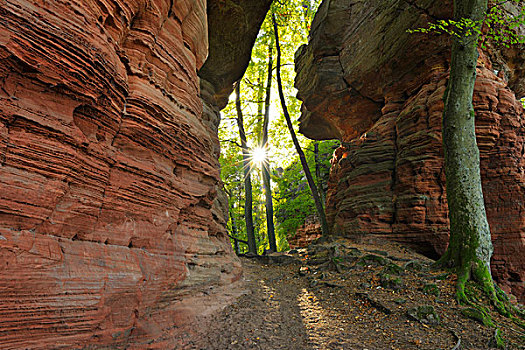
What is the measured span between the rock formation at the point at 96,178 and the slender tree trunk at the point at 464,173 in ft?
22.0

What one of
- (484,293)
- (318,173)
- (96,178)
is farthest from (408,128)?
(96,178)

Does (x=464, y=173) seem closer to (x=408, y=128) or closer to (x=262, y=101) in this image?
(x=408, y=128)

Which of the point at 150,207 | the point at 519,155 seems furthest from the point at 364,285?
the point at 519,155

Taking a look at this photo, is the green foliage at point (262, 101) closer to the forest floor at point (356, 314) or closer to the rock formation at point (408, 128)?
the rock formation at point (408, 128)

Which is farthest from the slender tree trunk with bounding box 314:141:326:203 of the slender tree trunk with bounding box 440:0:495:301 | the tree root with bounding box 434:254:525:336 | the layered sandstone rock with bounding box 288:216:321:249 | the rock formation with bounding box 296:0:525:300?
the tree root with bounding box 434:254:525:336

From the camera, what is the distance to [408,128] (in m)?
11.9

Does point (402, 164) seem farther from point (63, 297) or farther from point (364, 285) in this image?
point (63, 297)

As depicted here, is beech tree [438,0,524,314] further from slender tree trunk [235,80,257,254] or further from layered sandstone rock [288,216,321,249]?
layered sandstone rock [288,216,321,249]

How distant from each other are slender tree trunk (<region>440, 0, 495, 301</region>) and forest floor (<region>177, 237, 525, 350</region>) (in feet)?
2.19

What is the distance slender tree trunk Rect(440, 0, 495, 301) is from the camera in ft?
22.9

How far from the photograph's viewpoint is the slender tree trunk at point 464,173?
6.97m

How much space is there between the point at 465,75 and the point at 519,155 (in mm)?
5170

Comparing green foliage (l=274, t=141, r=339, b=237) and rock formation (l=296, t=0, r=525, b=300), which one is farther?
green foliage (l=274, t=141, r=339, b=237)

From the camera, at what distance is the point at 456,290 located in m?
6.51
